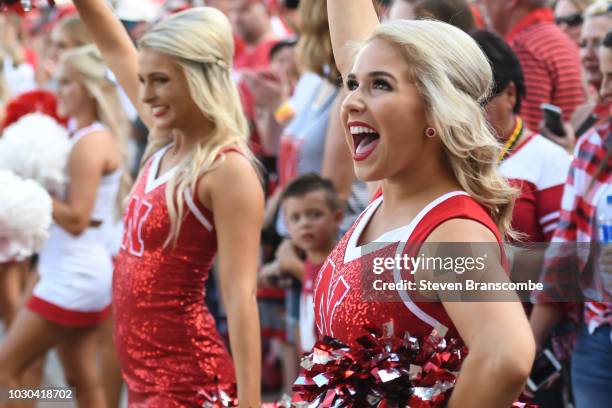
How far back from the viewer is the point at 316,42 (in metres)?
4.78

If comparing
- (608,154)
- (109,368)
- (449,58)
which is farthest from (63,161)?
(449,58)

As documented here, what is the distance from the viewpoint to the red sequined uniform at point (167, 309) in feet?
10.8

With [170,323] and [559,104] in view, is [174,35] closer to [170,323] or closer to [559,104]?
[170,323]

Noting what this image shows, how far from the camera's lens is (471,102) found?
2221mm

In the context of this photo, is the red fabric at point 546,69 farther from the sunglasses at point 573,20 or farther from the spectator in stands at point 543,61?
the sunglasses at point 573,20

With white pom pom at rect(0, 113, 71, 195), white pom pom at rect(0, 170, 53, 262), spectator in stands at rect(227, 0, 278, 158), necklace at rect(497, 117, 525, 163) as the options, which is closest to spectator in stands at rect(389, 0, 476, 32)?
necklace at rect(497, 117, 525, 163)

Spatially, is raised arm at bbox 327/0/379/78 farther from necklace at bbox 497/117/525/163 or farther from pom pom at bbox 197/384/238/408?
pom pom at bbox 197/384/238/408

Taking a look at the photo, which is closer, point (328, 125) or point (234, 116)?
point (234, 116)

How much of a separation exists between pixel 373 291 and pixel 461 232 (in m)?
0.26

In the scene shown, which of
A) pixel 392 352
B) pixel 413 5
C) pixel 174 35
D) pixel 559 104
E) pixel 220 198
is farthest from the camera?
pixel 559 104

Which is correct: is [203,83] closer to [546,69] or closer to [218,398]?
[218,398]

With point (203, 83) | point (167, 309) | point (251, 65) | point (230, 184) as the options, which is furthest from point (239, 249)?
point (251, 65)

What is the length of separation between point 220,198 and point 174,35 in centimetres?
63

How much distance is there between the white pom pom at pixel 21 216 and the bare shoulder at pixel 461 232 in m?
2.53
